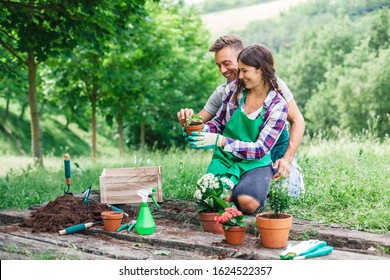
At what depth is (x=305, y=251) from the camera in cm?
347

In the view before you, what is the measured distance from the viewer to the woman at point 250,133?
4348mm

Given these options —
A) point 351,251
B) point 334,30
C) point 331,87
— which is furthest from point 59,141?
point 351,251

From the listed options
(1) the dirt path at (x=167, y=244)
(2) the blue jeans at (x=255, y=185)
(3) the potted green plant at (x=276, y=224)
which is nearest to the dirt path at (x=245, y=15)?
(2) the blue jeans at (x=255, y=185)

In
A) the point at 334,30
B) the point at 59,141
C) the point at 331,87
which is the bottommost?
the point at 59,141

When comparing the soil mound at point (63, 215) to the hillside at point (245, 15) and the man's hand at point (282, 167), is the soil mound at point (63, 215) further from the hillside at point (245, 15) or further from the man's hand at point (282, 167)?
the hillside at point (245, 15)

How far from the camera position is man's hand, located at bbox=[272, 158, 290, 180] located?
454cm

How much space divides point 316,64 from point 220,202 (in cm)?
3224

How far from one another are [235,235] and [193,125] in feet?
3.58

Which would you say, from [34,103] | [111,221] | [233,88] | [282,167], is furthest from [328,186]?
[34,103]

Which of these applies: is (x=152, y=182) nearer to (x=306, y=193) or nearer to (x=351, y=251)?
(x=306, y=193)

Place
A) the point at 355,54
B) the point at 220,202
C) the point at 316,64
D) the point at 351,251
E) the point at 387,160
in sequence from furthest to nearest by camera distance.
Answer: the point at 316,64
the point at 355,54
the point at 387,160
the point at 220,202
the point at 351,251

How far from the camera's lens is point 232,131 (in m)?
4.57

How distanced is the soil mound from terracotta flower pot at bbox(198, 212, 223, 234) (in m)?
1.00

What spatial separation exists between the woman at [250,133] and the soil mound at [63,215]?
3.74ft
